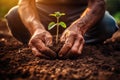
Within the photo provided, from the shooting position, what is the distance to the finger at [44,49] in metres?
2.31

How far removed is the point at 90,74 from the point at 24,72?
0.48m

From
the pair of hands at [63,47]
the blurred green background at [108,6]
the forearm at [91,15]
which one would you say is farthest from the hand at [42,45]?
the blurred green background at [108,6]

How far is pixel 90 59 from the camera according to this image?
7.82 feet

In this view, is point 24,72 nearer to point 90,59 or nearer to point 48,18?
point 90,59

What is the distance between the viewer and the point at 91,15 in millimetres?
2771

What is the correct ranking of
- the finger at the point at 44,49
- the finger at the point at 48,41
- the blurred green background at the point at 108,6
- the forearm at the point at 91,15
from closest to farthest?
the finger at the point at 44,49 → the finger at the point at 48,41 → the forearm at the point at 91,15 → the blurred green background at the point at 108,6

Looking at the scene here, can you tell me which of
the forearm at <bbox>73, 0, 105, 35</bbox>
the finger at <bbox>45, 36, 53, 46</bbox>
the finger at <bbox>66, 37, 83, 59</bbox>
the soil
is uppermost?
the forearm at <bbox>73, 0, 105, 35</bbox>

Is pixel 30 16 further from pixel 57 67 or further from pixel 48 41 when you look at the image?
pixel 57 67

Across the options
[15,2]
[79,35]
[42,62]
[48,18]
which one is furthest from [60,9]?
[15,2]

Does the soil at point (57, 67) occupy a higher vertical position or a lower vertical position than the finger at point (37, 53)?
lower

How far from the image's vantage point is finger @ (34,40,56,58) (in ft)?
7.58

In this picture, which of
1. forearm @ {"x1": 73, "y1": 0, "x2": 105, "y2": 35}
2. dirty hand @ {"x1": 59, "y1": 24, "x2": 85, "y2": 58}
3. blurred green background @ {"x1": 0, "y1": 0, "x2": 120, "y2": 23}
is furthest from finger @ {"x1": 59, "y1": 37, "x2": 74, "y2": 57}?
blurred green background @ {"x1": 0, "y1": 0, "x2": 120, "y2": 23}

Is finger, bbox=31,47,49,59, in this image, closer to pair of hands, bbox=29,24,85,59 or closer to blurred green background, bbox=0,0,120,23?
pair of hands, bbox=29,24,85,59

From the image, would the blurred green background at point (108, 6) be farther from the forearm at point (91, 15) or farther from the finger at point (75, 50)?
the finger at point (75, 50)
